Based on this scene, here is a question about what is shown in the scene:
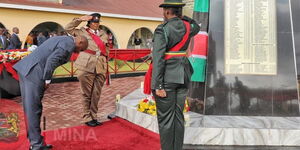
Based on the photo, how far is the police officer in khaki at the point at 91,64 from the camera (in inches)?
184

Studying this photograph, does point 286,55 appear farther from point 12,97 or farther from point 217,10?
point 12,97

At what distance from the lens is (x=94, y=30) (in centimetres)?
480

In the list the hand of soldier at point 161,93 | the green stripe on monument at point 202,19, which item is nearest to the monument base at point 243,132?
the hand of soldier at point 161,93

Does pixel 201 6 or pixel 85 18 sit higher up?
pixel 201 6

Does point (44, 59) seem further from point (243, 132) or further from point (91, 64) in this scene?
point (243, 132)

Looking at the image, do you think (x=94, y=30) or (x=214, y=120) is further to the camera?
(x=94, y=30)

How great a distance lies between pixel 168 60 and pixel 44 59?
62.7 inches

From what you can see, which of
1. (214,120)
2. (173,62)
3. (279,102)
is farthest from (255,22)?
(173,62)

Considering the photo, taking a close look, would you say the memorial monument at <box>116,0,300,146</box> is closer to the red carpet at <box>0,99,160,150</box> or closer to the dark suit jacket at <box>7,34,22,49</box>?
the red carpet at <box>0,99,160,150</box>

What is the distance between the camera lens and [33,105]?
3559mm

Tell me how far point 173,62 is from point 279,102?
2314 mm

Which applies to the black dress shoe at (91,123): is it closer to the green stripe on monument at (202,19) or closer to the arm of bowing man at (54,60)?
the arm of bowing man at (54,60)

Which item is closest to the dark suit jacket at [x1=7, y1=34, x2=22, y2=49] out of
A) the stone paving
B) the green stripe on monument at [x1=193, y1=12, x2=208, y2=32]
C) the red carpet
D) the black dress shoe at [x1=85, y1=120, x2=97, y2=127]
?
the stone paving

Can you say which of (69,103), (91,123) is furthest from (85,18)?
(69,103)
